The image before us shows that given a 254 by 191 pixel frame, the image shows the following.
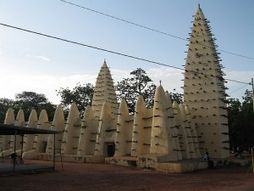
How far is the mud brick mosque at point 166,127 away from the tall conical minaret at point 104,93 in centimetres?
584

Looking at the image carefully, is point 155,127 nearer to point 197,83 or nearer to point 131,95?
point 197,83

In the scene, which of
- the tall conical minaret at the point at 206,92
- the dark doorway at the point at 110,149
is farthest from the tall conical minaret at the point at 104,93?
the tall conical minaret at the point at 206,92

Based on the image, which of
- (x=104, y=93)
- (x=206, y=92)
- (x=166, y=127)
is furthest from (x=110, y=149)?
(x=206, y=92)

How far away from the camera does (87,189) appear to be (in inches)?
699

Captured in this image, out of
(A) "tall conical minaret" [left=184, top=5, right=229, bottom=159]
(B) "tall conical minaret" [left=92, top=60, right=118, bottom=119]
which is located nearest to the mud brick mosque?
Answer: (A) "tall conical minaret" [left=184, top=5, right=229, bottom=159]

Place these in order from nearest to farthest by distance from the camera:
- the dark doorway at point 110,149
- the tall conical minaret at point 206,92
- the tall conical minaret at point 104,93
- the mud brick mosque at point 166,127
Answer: the mud brick mosque at point 166,127 → the tall conical minaret at point 206,92 → the dark doorway at point 110,149 → the tall conical minaret at point 104,93

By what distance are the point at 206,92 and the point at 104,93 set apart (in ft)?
51.2

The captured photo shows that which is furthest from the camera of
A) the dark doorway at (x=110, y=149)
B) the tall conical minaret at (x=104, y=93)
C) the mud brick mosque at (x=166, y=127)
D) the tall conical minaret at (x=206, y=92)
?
the tall conical minaret at (x=104, y=93)

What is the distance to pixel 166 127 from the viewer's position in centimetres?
3269

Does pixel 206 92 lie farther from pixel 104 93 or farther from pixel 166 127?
pixel 104 93

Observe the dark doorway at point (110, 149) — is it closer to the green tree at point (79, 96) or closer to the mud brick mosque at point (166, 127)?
the mud brick mosque at point (166, 127)

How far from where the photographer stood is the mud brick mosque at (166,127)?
33344 mm

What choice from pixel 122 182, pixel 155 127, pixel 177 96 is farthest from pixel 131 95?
pixel 122 182

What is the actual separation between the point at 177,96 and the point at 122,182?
3923cm
